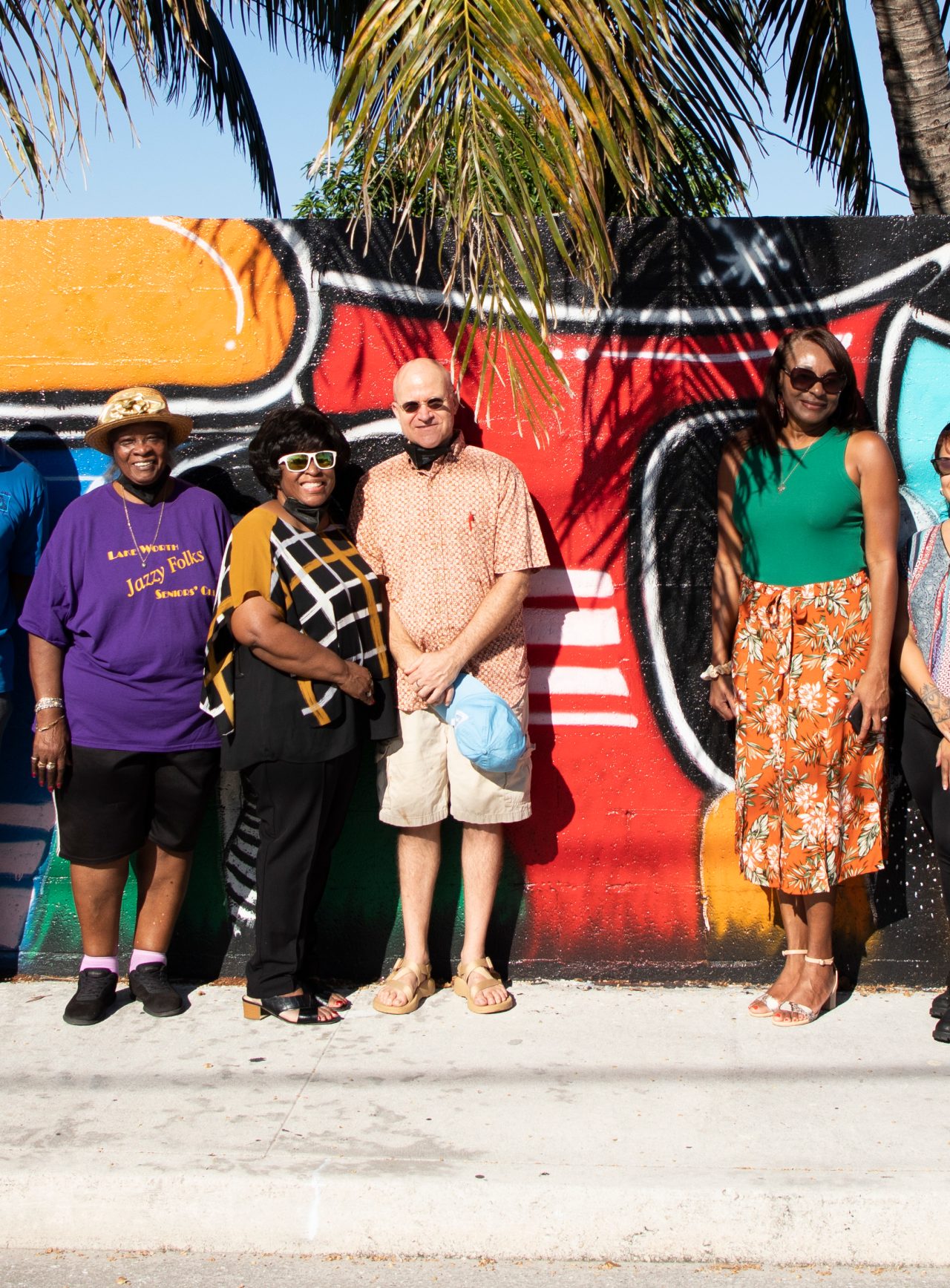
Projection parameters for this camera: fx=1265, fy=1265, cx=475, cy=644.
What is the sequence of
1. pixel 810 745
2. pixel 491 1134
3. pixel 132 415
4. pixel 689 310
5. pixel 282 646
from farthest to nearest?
pixel 689 310
pixel 132 415
pixel 810 745
pixel 282 646
pixel 491 1134

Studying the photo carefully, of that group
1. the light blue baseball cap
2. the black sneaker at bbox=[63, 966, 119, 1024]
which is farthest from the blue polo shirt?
the light blue baseball cap

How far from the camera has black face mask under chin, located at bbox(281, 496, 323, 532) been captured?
12.3 ft

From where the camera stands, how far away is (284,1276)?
2.74 m

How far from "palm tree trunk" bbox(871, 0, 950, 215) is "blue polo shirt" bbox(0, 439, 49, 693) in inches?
145

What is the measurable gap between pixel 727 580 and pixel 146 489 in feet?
5.90

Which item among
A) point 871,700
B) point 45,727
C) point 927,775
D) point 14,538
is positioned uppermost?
point 14,538

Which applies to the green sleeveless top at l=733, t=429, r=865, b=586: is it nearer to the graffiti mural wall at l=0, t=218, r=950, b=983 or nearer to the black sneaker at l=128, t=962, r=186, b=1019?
the graffiti mural wall at l=0, t=218, r=950, b=983

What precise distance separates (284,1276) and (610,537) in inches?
92.8

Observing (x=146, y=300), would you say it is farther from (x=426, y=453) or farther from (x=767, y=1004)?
(x=767, y=1004)

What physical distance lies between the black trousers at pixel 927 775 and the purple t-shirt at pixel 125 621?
2136 millimetres

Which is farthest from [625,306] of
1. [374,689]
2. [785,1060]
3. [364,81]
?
[785,1060]

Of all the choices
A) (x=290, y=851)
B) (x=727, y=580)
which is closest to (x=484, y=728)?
(x=290, y=851)

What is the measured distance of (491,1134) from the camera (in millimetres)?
3146

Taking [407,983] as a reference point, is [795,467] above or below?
above
